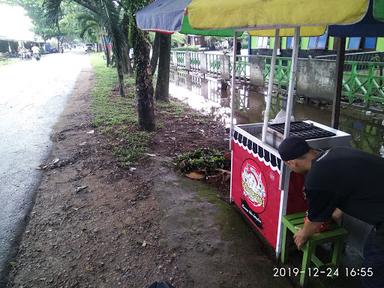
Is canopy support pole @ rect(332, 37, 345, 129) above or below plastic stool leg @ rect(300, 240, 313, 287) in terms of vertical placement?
above

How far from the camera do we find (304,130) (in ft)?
11.0

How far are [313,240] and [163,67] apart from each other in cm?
822

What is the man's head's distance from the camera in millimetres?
2361

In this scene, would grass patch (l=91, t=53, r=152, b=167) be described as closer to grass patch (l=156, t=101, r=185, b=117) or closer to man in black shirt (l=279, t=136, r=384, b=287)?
grass patch (l=156, t=101, r=185, b=117)

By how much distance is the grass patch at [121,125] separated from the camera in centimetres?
586

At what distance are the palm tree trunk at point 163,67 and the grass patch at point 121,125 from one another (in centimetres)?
102

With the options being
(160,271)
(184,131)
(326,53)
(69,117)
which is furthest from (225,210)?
(326,53)

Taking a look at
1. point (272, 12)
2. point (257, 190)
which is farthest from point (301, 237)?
point (272, 12)

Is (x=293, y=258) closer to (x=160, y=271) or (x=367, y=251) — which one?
(x=367, y=251)

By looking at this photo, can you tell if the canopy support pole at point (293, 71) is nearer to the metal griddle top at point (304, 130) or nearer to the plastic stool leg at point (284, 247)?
the metal griddle top at point (304, 130)

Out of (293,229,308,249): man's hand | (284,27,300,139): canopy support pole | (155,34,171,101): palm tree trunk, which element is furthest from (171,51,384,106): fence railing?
(293,229,308,249): man's hand

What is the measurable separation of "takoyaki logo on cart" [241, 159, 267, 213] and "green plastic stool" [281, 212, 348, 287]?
0.41 m
